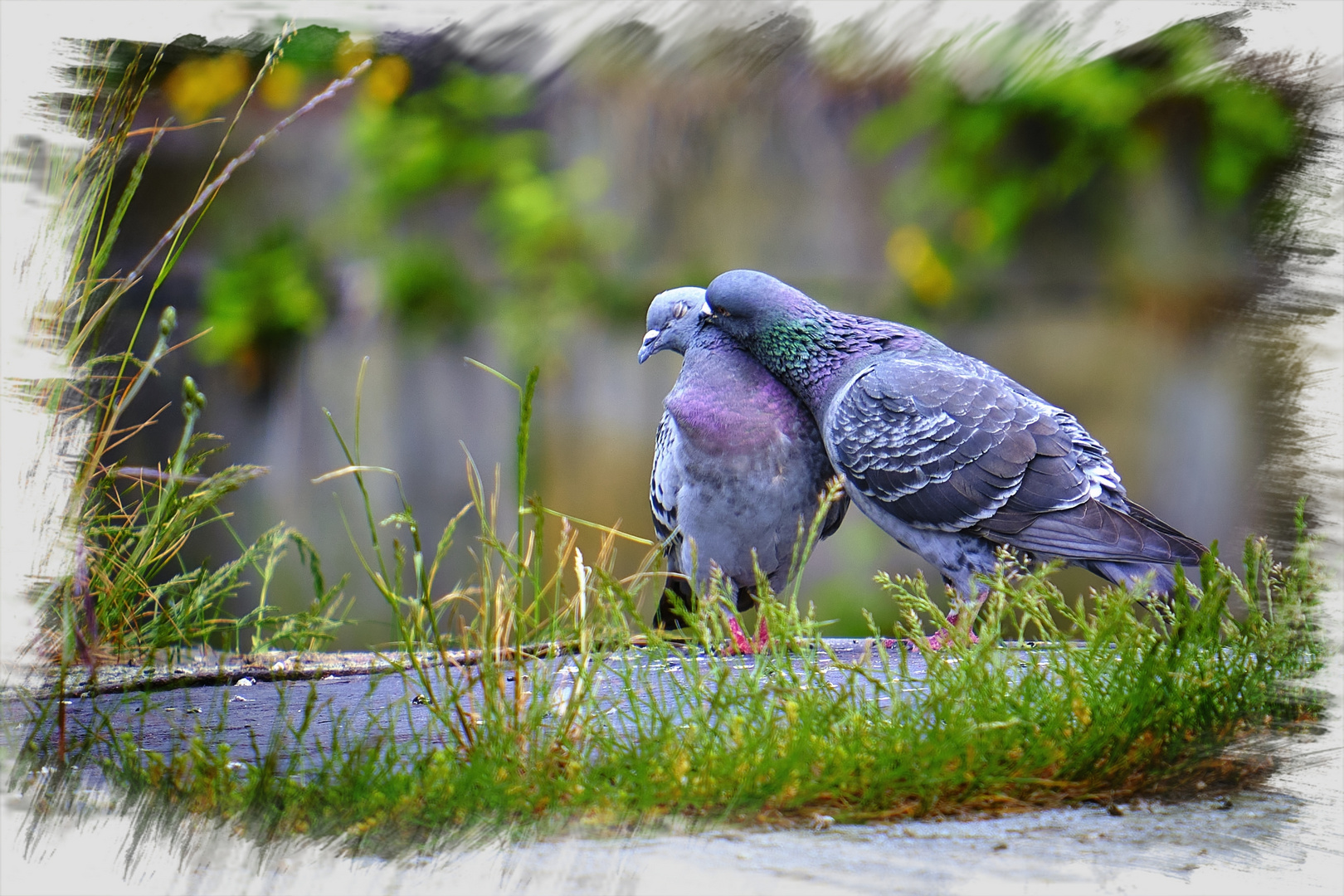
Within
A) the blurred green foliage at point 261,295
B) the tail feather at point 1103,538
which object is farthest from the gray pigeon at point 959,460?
the blurred green foliage at point 261,295

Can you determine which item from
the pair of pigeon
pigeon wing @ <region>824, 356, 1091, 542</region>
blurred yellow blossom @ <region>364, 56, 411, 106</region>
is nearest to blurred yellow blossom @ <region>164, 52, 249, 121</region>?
blurred yellow blossom @ <region>364, 56, 411, 106</region>

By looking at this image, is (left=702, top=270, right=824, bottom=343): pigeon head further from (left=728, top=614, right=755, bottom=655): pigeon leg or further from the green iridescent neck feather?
(left=728, top=614, right=755, bottom=655): pigeon leg

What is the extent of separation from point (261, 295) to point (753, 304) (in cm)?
384

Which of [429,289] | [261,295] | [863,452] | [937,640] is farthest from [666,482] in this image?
[261,295]

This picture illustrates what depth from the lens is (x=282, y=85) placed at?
649 centimetres

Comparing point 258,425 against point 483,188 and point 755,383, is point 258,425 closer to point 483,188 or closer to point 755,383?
point 483,188

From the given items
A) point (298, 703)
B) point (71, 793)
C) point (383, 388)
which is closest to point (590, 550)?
point (383, 388)

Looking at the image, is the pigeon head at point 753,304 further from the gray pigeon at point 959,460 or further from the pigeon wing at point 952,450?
the pigeon wing at point 952,450

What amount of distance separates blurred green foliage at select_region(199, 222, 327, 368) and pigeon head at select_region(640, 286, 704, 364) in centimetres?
306

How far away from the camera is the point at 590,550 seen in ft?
23.0

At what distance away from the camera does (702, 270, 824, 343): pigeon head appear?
3.93 meters

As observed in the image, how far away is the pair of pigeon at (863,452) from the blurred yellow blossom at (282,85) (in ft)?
11.3

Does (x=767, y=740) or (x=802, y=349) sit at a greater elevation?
(x=802, y=349)

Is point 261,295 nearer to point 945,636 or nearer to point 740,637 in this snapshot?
point 740,637
